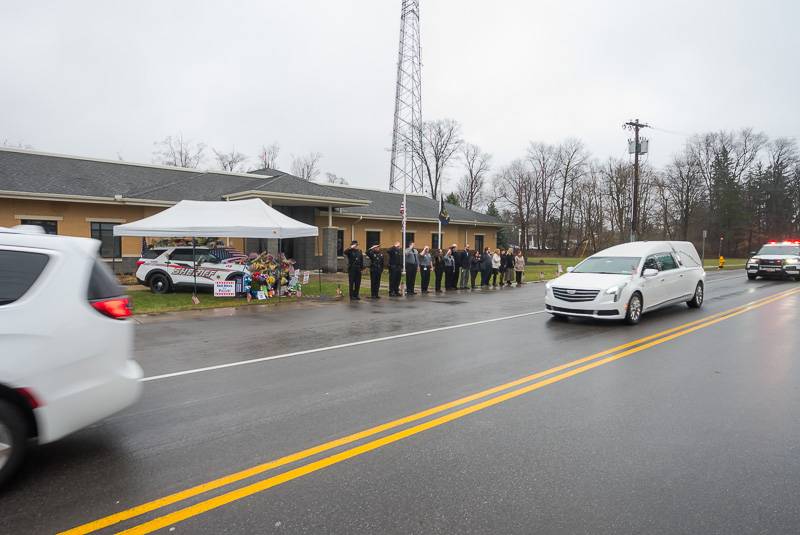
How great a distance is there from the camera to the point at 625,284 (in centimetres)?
1052

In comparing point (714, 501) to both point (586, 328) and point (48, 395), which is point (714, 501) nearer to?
point (48, 395)

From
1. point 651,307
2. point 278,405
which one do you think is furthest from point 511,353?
point 651,307

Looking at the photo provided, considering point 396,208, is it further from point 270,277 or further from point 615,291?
point 615,291

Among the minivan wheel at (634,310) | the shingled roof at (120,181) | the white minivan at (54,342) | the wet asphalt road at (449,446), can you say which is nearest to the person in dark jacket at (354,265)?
the wet asphalt road at (449,446)

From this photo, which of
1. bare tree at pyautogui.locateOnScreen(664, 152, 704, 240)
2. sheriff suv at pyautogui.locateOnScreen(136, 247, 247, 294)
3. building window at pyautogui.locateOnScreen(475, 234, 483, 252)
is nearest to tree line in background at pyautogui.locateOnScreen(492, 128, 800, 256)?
bare tree at pyautogui.locateOnScreen(664, 152, 704, 240)

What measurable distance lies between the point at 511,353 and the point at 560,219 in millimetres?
64117

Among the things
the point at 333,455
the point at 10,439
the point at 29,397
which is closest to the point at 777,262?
the point at 333,455

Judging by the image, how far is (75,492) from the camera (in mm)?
3355

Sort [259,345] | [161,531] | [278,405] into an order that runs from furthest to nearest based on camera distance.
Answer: [259,345] → [278,405] → [161,531]

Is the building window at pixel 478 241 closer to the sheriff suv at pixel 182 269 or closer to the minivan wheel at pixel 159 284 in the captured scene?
the sheriff suv at pixel 182 269

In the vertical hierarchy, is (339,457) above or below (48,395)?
below

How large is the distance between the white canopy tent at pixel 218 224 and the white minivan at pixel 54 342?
1086 cm

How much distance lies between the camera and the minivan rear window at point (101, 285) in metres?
3.88

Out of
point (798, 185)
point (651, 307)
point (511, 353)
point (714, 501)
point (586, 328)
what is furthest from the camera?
point (798, 185)
